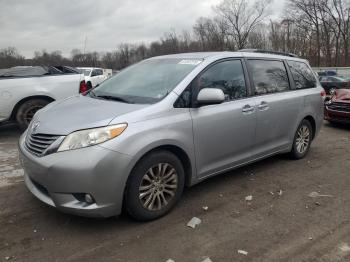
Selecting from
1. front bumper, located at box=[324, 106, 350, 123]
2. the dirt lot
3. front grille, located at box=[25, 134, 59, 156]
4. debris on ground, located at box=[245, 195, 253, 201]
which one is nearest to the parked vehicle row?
the dirt lot

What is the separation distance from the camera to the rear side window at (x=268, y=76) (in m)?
4.88

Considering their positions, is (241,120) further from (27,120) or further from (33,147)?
A: (27,120)

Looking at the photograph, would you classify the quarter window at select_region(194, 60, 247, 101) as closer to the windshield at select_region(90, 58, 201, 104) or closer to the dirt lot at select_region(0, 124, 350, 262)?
the windshield at select_region(90, 58, 201, 104)

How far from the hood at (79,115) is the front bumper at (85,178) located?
26 cm

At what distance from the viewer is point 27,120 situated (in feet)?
25.4

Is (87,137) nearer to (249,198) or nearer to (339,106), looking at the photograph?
(249,198)

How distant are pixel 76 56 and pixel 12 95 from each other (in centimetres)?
5730

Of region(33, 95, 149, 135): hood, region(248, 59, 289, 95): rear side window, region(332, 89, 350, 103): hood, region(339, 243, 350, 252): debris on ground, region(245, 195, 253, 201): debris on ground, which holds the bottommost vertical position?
region(339, 243, 350, 252): debris on ground

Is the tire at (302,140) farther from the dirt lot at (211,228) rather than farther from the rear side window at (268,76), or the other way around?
the dirt lot at (211,228)

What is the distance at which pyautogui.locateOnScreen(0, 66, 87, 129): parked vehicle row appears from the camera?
7.53m

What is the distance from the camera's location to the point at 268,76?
5133 mm

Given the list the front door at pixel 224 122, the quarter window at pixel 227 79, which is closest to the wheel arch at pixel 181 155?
the front door at pixel 224 122

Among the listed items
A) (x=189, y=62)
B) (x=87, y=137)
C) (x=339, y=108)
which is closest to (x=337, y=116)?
(x=339, y=108)

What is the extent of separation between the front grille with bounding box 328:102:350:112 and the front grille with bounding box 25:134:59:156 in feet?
26.3
